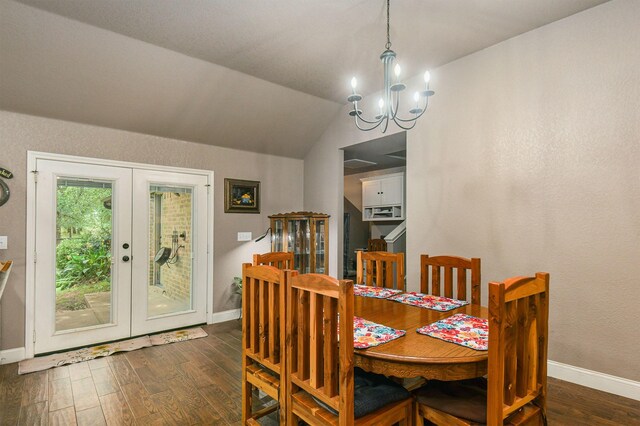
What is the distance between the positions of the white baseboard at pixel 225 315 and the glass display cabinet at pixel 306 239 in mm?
1031

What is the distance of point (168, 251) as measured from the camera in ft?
13.5

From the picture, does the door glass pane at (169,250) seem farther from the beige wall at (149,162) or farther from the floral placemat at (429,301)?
the floral placemat at (429,301)

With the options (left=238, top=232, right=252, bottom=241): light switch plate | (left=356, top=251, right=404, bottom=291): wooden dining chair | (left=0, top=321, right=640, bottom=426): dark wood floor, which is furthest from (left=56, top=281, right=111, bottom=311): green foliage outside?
(left=356, top=251, right=404, bottom=291): wooden dining chair

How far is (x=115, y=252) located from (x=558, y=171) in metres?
4.31

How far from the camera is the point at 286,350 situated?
1.67 metres

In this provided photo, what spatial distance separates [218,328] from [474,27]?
4105mm

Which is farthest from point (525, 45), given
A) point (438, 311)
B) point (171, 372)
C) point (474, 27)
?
point (171, 372)

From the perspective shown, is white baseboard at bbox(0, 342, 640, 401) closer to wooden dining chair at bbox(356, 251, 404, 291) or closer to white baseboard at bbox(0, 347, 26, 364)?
wooden dining chair at bbox(356, 251, 404, 291)

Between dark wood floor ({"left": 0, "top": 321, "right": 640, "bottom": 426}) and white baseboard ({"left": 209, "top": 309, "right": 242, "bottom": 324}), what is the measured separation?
1066 mm

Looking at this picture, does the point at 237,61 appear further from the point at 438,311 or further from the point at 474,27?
the point at 438,311

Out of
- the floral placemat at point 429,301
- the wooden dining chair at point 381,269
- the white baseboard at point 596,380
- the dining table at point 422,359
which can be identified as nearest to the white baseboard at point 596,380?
the white baseboard at point 596,380

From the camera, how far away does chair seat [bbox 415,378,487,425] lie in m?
1.47

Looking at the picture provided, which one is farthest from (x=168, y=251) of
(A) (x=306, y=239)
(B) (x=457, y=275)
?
(B) (x=457, y=275)

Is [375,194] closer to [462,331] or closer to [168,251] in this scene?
[168,251]
